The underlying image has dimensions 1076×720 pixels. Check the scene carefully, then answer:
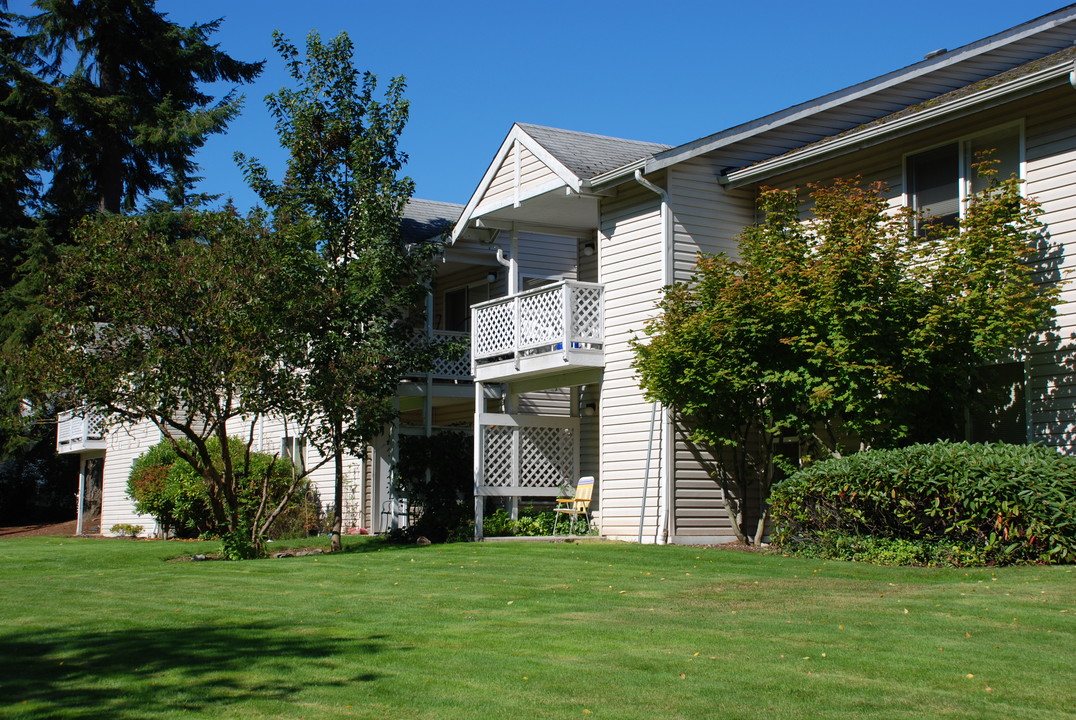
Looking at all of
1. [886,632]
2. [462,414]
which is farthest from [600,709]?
[462,414]

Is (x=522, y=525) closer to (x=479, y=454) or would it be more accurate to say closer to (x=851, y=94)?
(x=479, y=454)

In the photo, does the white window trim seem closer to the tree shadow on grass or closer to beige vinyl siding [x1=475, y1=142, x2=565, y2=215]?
beige vinyl siding [x1=475, y1=142, x2=565, y2=215]

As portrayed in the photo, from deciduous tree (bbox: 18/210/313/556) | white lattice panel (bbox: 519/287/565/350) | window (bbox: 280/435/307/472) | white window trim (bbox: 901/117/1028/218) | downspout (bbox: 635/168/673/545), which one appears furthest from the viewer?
window (bbox: 280/435/307/472)

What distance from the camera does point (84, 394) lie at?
16422 mm

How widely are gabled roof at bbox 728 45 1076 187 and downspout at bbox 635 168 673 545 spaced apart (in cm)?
134

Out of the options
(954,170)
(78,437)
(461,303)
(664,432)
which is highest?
(954,170)

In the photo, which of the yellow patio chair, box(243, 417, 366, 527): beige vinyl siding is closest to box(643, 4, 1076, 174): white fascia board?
the yellow patio chair

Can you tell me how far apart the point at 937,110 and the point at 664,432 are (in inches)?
247

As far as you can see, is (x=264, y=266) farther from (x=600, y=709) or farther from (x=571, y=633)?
(x=600, y=709)

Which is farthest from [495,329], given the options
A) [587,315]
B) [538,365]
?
[587,315]

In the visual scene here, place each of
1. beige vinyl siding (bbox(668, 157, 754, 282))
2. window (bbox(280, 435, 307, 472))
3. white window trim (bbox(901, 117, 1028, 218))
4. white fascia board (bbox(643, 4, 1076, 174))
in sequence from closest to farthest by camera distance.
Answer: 1. white window trim (bbox(901, 117, 1028, 218))
2. white fascia board (bbox(643, 4, 1076, 174))
3. beige vinyl siding (bbox(668, 157, 754, 282))
4. window (bbox(280, 435, 307, 472))

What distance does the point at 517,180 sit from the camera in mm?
20484

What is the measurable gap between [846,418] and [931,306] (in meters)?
2.04

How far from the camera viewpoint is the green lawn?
6289mm
